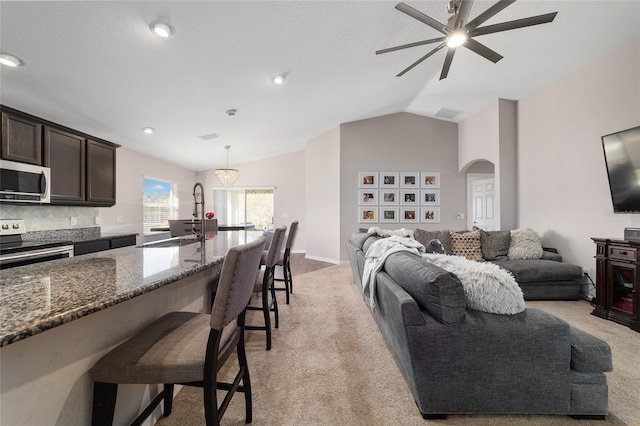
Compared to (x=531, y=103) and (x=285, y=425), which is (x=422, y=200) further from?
(x=285, y=425)

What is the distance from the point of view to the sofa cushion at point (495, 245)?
159 inches

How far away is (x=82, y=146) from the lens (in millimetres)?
3334

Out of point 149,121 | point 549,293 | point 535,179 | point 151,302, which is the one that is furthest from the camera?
point 535,179

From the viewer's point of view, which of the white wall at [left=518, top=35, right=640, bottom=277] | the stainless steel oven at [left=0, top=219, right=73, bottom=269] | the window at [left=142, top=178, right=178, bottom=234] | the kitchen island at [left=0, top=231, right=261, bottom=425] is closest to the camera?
the kitchen island at [left=0, top=231, right=261, bottom=425]

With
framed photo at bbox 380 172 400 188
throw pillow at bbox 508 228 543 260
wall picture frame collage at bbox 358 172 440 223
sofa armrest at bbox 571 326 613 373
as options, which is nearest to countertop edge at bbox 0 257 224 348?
sofa armrest at bbox 571 326 613 373

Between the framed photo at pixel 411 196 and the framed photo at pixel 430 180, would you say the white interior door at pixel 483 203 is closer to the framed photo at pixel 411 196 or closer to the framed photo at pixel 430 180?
the framed photo at pixel 430 180

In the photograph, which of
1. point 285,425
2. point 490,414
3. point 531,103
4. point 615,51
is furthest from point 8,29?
point 531,103

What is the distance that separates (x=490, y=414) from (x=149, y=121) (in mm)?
4730

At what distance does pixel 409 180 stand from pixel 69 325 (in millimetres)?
5847

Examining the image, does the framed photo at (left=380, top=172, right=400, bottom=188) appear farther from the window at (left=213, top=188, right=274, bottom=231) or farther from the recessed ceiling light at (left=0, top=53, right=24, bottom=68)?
the recessed ceiling light at (left=0, top=53, right=24, bottom=68)

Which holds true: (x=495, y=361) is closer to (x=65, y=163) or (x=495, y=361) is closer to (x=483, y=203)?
(x=65, y=163)

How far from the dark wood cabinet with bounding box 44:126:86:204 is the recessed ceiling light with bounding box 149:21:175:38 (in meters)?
1.86

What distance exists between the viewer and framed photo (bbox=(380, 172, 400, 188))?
5.90m

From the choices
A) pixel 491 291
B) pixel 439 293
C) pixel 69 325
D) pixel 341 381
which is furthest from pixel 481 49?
pixel 69 325
